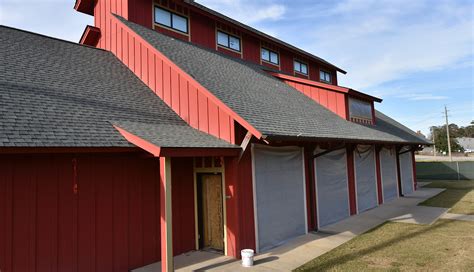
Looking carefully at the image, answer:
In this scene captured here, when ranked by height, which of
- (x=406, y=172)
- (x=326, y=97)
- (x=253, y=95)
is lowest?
(x=406, y=172)

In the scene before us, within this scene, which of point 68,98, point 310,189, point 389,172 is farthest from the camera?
point 389,172

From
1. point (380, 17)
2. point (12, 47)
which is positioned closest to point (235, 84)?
point (12, 47)

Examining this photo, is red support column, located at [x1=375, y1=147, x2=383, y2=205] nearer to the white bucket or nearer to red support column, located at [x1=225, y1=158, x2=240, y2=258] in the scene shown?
red support column, located at [x1=225, y1=158, x2=240, y2=258]

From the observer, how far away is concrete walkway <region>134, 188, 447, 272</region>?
22.1ft

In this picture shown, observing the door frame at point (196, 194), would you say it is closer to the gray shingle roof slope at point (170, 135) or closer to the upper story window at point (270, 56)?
the gray shingle roof slope at point (170, 135)

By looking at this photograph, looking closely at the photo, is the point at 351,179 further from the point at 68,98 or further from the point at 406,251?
the point at 68,98

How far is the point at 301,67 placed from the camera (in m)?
18.4

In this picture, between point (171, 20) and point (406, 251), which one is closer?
point (406, 251)

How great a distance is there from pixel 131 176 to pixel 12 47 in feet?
15.5

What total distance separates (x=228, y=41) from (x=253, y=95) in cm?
524

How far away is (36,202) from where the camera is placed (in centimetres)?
556

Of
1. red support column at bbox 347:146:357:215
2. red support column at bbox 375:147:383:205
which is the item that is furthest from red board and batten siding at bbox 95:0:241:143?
red support column at bbox 375:147:383:205

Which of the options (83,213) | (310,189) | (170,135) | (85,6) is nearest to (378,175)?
(310,189)

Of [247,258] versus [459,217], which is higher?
[247,258]
